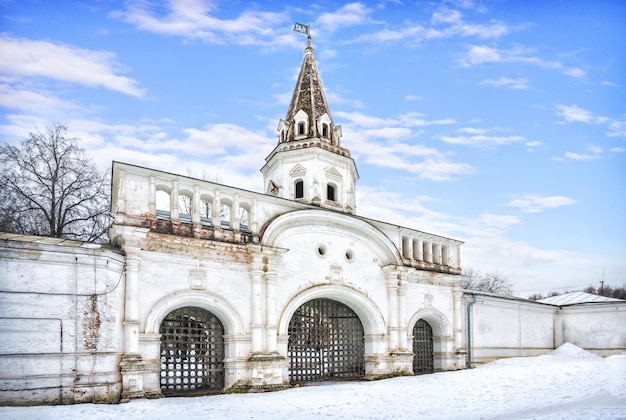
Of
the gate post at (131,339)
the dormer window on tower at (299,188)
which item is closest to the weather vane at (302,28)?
the dormer window on tower at (299,188)

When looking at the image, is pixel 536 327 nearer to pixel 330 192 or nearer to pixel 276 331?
pixel 330 192

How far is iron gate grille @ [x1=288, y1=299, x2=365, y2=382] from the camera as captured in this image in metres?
19.7

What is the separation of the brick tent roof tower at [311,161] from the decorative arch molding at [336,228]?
4.19ft

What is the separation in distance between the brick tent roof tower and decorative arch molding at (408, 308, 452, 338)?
4.98 metres

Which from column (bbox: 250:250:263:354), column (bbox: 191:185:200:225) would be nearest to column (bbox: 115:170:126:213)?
column (bbox: 191:185:200:225)

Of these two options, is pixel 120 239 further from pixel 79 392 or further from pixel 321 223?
pixel 321 223

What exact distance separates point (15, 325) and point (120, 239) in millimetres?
3301

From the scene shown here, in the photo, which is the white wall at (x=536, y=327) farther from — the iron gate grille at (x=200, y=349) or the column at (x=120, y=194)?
the column at (x=120, y=194)

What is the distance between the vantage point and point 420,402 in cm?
1427

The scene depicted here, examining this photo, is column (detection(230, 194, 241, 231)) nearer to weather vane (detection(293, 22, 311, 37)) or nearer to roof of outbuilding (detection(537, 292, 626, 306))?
weather vane (detection(293, 22, 311, 37))

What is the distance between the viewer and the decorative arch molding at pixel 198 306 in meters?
14.8

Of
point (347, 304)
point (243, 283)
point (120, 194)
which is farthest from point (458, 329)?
point (120, 194)

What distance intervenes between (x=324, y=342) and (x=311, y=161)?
6.67m

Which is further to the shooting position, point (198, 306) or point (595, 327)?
point (595, 327)
